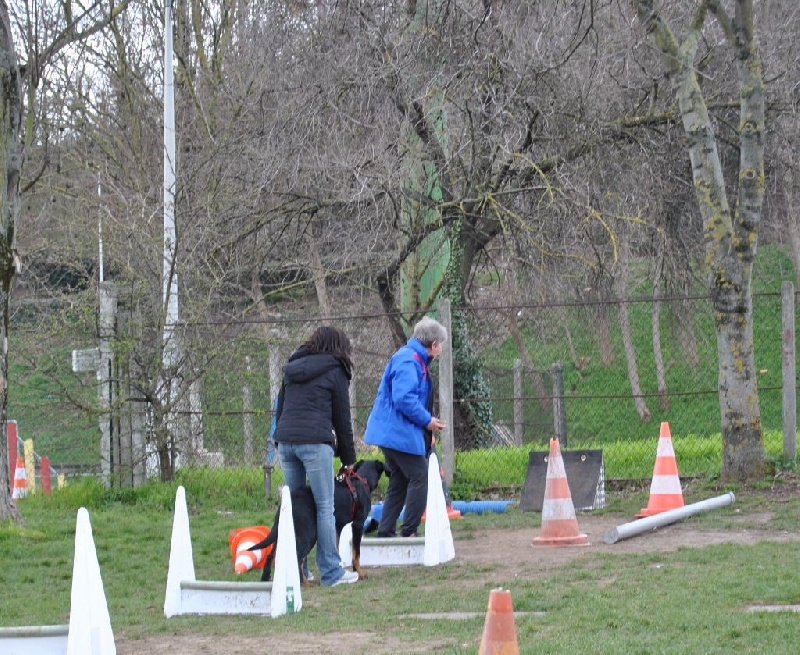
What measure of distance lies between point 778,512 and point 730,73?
638 cm

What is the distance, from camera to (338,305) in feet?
61.4

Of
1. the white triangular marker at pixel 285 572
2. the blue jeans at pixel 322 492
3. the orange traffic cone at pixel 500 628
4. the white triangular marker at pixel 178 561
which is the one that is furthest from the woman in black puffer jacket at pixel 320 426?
the orange traffic cone at pixel 500 628

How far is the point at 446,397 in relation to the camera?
11914 millimetres

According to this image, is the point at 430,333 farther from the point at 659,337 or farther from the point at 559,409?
the point at 659,337

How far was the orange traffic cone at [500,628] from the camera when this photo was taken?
394cm

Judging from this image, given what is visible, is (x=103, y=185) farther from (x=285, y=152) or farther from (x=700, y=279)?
(x=700, y=279)

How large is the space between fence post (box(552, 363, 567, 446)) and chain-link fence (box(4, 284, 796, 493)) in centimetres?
2

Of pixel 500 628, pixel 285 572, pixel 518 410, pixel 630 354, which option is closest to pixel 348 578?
pixel 285 572

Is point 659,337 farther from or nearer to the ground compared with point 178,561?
farther from the ground

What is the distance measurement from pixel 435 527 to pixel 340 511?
0.76 m

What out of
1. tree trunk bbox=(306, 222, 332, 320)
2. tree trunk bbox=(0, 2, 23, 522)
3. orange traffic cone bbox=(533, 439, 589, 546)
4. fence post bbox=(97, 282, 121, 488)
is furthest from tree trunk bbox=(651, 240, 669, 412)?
tree trunk bbox=(0, 2, 23, 522)

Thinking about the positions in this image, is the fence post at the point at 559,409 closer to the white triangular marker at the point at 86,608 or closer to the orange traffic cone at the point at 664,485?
the orange traffic cone at the point at 664,485

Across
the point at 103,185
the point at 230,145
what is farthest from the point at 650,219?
the point at 103,185

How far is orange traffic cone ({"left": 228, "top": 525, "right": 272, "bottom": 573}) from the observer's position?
8.26m
